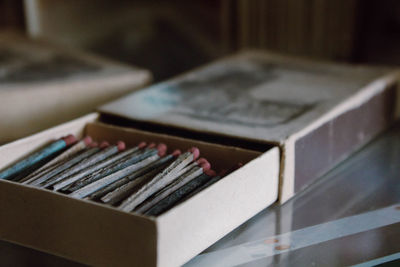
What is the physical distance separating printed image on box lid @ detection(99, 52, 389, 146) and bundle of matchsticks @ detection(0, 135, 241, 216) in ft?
0.48

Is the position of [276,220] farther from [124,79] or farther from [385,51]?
[385,51]

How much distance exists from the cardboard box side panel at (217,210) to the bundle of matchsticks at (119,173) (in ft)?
0.17

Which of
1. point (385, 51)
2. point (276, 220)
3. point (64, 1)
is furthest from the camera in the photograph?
point (64, 1)

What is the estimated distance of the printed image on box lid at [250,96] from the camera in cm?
137

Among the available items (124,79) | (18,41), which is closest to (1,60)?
(18,41)

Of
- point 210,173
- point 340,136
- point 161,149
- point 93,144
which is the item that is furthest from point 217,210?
point 340,136

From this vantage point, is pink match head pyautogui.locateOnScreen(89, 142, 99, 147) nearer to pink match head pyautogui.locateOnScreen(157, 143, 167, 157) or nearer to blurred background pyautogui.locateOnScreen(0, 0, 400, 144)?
pink match head pyautogui.locateOnScreen(157, 143, 167, 157)

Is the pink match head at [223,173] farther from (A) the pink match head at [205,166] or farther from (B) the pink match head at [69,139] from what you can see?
(B) the pink match head at [69,139]

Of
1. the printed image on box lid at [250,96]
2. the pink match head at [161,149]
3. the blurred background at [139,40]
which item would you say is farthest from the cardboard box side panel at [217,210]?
the blurred background at [139,40]

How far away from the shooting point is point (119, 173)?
45.2 inches

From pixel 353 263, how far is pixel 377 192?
1.05 feet

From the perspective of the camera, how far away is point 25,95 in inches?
64.3

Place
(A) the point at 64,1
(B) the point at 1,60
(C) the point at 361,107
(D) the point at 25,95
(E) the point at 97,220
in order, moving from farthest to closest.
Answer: (A) the point at 64,1 → (B) the point at 1,60 → (D) the point at 25,95 → (C) the point at 361,107 → (E) the point at 97,220

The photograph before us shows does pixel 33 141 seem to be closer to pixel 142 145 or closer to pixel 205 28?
pixel 142 145
